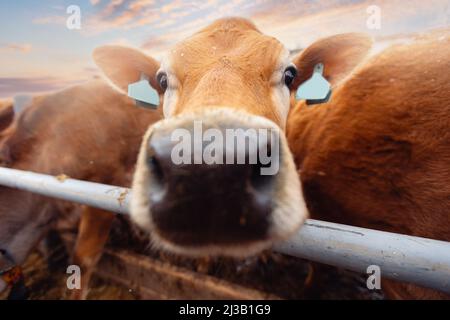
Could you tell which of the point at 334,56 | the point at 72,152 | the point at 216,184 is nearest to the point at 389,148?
the point at 334,56

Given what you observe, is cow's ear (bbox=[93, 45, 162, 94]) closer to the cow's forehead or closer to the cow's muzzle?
the cow's forehead

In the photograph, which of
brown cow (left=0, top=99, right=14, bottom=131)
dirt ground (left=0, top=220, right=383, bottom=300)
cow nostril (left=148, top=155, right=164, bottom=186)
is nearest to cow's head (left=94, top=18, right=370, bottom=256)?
cow nostril (left=148, top=155, right=164, bottom=186)

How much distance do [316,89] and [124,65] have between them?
1.56 m

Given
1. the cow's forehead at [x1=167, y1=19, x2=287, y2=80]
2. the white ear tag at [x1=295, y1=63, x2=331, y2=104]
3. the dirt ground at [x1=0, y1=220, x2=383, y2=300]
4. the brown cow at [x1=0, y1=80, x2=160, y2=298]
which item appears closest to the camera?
the cow's forehead at [x1=167, y1=19, x2=287, y2=80]

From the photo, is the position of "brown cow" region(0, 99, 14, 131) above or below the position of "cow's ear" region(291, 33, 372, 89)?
below

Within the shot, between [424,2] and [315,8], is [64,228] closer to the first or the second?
[315,8]

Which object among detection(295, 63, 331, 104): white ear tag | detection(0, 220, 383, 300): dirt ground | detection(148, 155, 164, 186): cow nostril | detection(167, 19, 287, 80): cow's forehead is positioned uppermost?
detection(167, 19, 287, 80): cow's forehead

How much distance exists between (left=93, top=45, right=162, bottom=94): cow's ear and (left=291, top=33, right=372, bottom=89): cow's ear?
45.7 inches

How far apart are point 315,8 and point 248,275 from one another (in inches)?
116

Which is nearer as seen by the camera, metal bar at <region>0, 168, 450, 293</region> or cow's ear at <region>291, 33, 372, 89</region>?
metal bar at <region>0, 168, 450, 293</region>

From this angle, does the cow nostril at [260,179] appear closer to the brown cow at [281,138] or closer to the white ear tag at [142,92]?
the brown cow at [281,138]

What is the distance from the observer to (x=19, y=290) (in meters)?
2.88

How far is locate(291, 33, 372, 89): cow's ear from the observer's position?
2.05 meters

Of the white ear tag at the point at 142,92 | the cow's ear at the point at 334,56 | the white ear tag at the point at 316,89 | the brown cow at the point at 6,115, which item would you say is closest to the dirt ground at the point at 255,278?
the white ear tag at the point at 142,92
